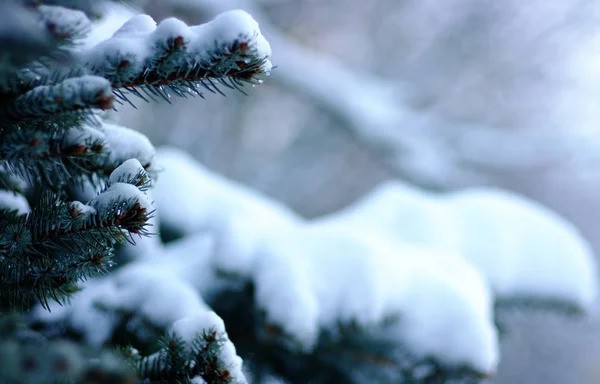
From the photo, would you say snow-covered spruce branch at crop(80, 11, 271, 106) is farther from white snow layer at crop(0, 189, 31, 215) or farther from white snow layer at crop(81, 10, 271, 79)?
white snow layer at crop(0, 189, 31, 215)

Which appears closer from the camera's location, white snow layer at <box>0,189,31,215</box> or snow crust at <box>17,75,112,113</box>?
snow crust at <box>17,75,112,113</box>

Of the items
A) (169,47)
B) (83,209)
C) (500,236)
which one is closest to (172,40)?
(169,47)

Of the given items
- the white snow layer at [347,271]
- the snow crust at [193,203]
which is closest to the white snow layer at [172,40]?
the white snow layer at [347,271]

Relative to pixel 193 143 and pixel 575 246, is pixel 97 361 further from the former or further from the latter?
pixel 193 143

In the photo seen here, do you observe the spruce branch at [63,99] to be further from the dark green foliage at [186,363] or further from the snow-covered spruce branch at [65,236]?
the dark green foliage at [186,363]

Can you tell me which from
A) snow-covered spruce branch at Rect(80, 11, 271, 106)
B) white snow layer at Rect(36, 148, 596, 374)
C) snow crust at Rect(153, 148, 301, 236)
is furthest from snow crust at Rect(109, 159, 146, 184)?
snow crust at Rect(153, 148, 301, 236)

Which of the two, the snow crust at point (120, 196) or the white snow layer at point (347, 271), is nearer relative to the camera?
the snow crust at point (120, 196)

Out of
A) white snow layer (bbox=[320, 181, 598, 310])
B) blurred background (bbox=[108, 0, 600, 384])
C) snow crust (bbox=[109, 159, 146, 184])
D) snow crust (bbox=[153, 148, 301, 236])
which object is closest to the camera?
snow crust (bbox=[109, 159, 146, 184])
